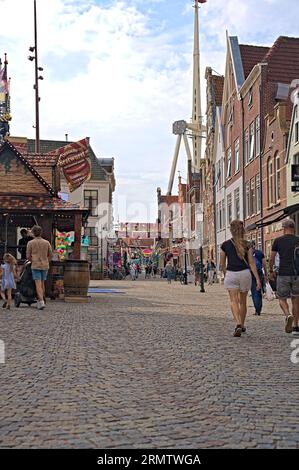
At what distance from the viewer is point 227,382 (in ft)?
19.7

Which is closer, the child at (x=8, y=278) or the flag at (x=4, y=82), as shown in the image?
the child at (x=8, y=278)

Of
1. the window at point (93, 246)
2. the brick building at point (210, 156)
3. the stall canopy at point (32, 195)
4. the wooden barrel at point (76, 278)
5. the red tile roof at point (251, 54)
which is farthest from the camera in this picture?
the window at point (93, 246)

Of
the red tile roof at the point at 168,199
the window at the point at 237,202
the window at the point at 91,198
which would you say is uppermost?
the red tile roof at the point at 168,199

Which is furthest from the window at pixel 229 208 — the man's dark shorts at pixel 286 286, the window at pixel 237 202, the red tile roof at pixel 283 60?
the man's dark shorts at pixel 286 286

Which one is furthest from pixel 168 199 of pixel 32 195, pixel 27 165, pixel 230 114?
pixel 32 195

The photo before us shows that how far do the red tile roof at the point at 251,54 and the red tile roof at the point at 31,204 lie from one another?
2690cm

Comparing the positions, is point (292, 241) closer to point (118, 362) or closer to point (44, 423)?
point (118, 362)

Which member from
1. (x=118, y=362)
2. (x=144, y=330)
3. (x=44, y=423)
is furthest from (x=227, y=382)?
(x=144, y=330)

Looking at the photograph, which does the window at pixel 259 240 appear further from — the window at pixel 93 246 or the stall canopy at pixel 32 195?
the window at pixel 93 246

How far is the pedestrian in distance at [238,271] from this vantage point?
959cm

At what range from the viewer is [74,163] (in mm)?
22719

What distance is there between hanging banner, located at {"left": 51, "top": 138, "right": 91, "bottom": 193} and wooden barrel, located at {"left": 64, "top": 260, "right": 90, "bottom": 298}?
5.95 metres

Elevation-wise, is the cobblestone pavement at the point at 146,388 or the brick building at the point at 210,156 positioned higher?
the brick building at the point at 210,156
